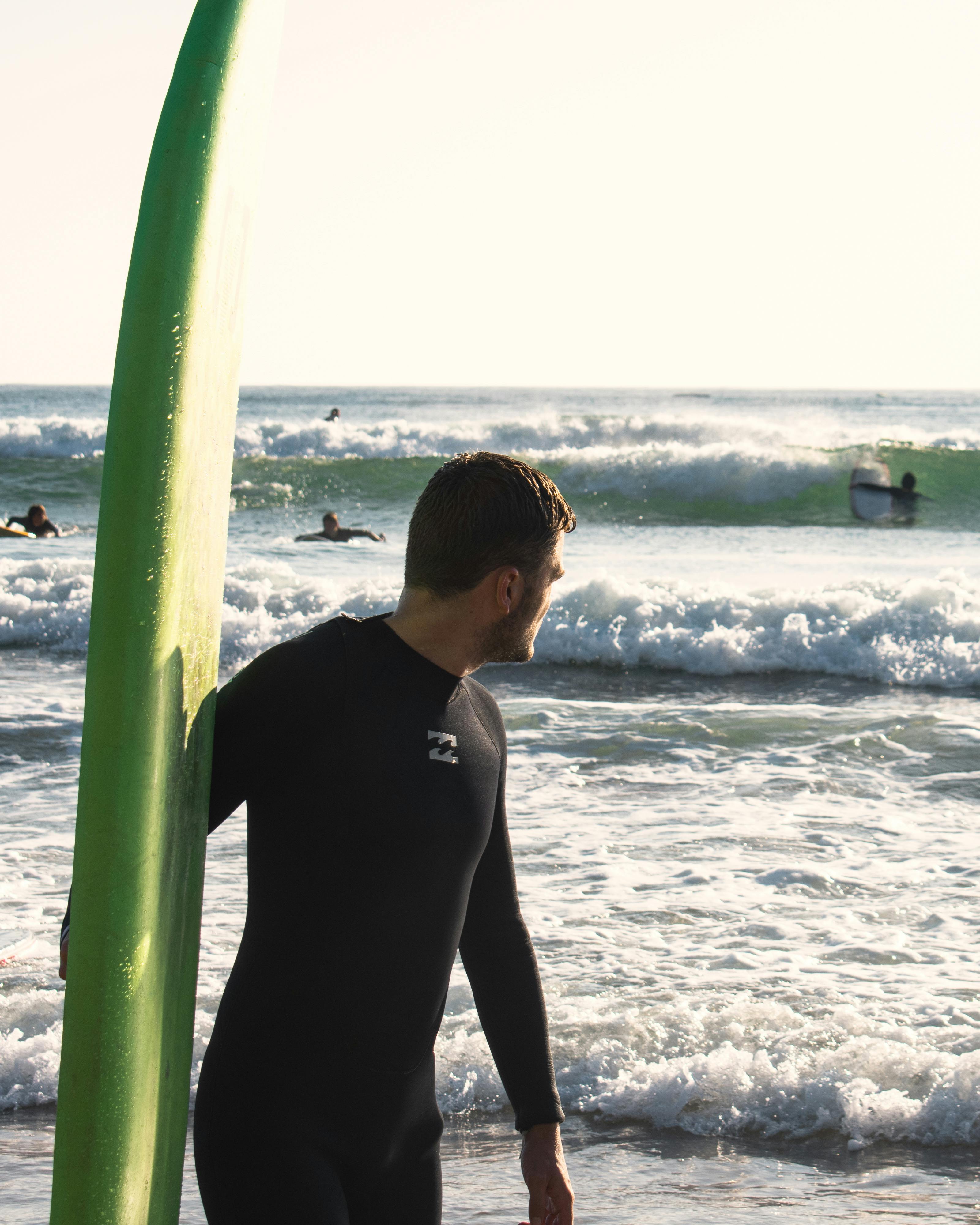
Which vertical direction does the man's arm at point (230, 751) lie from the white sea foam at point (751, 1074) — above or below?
above

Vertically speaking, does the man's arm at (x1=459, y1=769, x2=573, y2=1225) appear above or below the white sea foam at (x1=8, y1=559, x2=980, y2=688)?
above

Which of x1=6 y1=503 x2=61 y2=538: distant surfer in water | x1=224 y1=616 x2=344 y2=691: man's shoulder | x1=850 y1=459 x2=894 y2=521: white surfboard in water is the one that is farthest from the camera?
x1=850 y1=459 x2=894 y2=521: white surfboard in water

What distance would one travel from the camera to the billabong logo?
1586 millimetres

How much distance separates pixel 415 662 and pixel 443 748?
119 mm

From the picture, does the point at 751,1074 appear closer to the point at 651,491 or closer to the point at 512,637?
the point at 512,637

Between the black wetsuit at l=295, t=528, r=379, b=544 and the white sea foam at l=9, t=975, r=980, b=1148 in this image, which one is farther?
the black wetsuit at l=295, t=528, r=379, b=544

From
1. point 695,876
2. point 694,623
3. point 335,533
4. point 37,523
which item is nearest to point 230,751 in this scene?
point 695,876

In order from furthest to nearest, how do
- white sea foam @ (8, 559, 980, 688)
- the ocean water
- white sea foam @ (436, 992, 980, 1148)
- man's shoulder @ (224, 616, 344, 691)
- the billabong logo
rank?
white sea foam @ (8, 559, 980, 688), white sea foam @ (436, 992, 980, 1148), the ocean water, the billabong logo, man's shoulder @ (224, 616, 344, 691)

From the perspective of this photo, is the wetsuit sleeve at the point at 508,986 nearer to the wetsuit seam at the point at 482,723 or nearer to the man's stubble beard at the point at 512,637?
the wetsuit seam at the point at 482,723

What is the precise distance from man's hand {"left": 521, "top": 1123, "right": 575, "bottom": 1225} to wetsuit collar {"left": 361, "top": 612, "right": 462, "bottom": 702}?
2.21 ft

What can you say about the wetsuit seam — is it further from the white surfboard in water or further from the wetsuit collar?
the white surfboard in water

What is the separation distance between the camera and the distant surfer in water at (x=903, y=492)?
75.3 feet

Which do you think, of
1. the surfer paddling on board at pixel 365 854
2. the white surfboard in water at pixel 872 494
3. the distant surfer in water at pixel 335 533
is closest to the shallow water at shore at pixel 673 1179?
the surfer paddling on board at pixel 365 854

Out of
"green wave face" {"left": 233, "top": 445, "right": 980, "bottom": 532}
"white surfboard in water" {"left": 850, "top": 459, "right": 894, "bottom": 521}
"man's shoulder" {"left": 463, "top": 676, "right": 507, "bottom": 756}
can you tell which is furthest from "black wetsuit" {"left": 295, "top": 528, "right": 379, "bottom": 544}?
"man's shoulder" {"left": 463, "top": 676, "right": 507, "bottom": 756}
